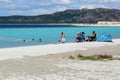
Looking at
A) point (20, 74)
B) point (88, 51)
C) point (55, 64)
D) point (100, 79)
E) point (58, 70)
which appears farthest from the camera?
point (88, 51)

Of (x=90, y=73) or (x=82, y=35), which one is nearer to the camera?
(x=90, y=73)

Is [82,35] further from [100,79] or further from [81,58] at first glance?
[100,79]

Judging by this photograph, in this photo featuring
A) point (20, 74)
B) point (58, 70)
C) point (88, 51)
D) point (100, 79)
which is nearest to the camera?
point (100, 79)

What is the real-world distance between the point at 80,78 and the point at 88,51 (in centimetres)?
1067

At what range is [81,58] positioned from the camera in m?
18.8

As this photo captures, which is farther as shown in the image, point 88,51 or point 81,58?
point 88,51

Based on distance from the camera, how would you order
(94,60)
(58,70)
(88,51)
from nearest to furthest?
1. (58,70)
2. (94,60)
3. (88,51)

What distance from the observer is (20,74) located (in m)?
13.1

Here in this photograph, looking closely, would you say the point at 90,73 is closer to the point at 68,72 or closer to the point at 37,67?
the point at 68,72

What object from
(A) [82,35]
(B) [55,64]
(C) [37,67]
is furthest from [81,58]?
(A) [82,35]

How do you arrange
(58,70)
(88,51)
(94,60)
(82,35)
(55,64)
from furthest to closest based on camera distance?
(82,35), (88,51), (94,60), (55,64), (58,70)

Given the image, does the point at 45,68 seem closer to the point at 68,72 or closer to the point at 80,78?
the point at 68,72

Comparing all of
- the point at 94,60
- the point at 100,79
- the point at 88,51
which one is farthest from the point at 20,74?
the point at 88,51

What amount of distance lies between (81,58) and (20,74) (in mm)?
6117
